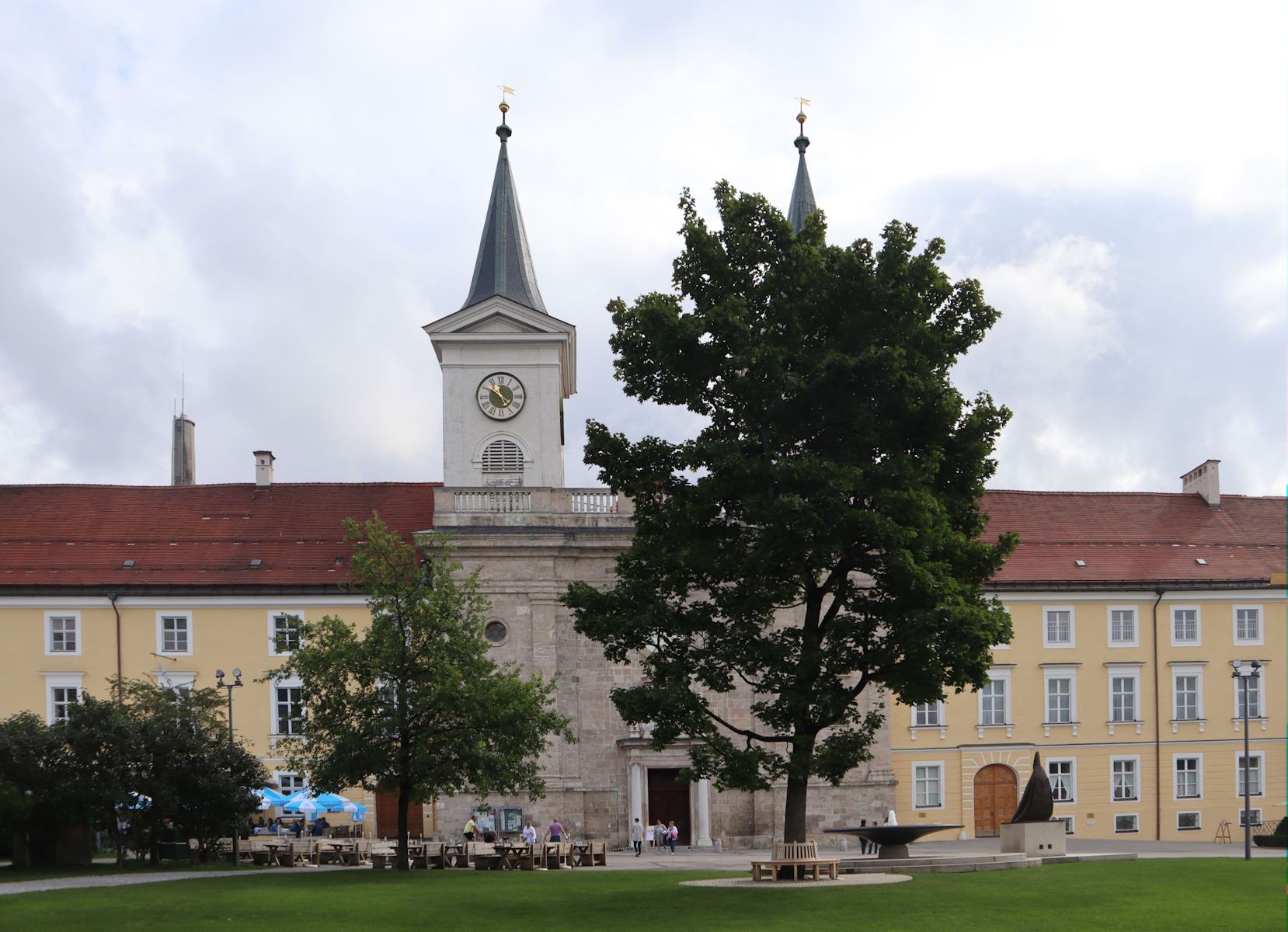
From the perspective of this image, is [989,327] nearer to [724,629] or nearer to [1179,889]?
[724,629]

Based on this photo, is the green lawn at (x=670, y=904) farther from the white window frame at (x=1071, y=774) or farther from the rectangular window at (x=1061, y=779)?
the white window frame at (x=1071, y=774)

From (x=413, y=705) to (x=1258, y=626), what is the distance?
35049mm

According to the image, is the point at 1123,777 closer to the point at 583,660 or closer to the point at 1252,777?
the point at 1252,777

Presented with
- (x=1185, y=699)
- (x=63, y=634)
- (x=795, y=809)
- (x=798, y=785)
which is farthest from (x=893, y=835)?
(x=63, y=634)

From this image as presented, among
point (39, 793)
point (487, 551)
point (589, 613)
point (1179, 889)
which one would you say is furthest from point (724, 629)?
point (487, 551)

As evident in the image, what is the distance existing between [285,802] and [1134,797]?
29921 mm

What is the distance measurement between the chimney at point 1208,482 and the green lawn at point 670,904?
29411 mm

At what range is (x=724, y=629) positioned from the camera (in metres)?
30.9

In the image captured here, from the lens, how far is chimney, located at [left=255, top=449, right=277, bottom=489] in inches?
2228

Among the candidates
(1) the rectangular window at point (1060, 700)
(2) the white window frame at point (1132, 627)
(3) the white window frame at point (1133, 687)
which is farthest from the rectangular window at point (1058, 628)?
(3) the white window frame at point (1133, 687)

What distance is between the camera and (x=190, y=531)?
52.9 metres

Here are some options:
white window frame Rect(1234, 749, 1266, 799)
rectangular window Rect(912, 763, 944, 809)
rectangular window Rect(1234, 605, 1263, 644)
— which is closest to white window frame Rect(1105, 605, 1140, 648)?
rectangular window Rect(1234, 605, 1263, 644)

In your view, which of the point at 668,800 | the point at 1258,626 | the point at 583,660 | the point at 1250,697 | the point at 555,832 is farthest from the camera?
the point at 1258,626

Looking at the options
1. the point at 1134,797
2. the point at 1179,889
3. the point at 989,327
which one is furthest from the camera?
the point at 1134,797
